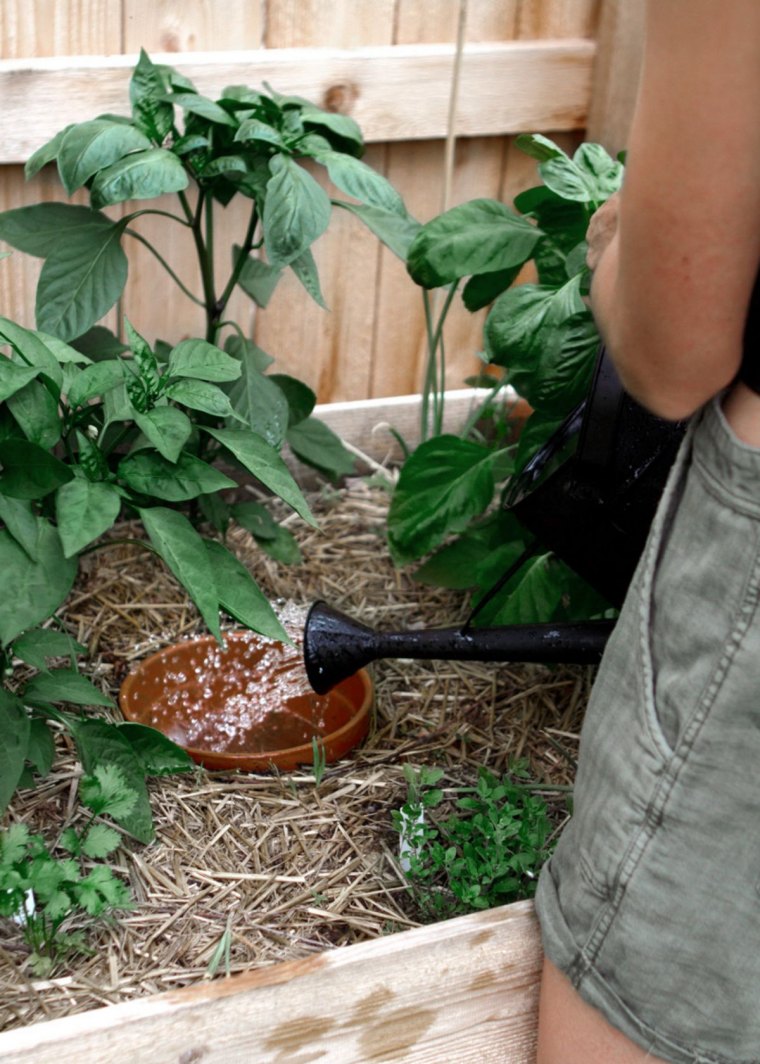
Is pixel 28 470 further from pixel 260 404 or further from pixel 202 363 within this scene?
pixel 260 404

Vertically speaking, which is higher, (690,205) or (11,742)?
(690,205)

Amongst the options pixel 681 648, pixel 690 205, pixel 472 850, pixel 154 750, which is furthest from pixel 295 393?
pixel 690 205

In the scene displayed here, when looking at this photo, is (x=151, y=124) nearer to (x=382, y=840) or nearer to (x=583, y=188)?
(x=583, y=188)

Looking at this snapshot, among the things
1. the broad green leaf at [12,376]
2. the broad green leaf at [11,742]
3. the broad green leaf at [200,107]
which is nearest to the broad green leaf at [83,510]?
the broad green leaf at [12,376]

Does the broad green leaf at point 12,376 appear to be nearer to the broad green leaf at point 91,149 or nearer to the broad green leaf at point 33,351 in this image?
the broad green leaf at point 33,351

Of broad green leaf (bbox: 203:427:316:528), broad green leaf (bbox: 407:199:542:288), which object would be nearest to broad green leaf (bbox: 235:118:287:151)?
broad green leaf (bbox: 407:199:542:288)

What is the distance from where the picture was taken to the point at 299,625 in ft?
6.41

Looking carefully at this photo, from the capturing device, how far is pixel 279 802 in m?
1.57

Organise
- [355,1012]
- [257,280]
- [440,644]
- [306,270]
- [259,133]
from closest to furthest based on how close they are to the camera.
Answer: [355,1012] → [440,644] → [259,133] → [306,270] → [257,280]

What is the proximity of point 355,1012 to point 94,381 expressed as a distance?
0.70 m

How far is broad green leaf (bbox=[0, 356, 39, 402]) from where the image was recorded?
3.94 feet

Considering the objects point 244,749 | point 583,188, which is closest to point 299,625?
point 244,749

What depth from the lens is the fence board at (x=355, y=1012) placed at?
3.57 feet

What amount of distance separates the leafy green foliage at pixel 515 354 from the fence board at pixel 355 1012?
1.81 feet
